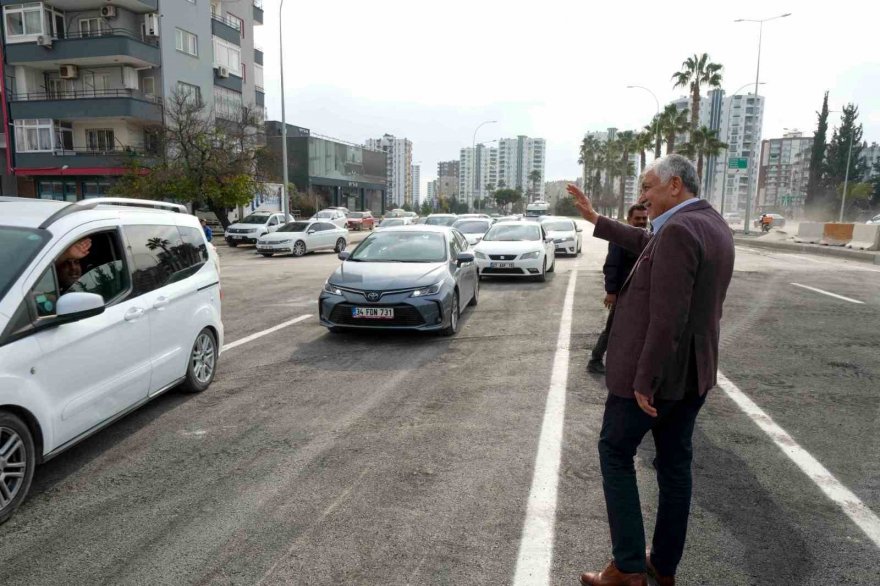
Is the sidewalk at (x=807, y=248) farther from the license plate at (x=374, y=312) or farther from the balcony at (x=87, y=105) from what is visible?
the balcony at (x=87, y=105)

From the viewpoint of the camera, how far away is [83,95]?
35531 millimetres

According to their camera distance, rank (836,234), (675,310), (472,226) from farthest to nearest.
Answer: (836,234)
(472,226)
(675,310)

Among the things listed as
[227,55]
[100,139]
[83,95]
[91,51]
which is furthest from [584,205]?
[227,55]

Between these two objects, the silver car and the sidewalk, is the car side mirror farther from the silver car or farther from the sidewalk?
the sidewalk

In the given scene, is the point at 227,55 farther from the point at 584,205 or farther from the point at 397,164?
the point at 397,164

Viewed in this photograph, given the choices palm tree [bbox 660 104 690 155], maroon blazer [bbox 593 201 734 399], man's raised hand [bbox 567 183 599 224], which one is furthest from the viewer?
palm tree [bbox 660 104 690 155]

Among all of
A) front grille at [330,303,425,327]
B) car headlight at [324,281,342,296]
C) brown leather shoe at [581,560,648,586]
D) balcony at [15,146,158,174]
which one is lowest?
brown leather shoe at [581,560,648,586]

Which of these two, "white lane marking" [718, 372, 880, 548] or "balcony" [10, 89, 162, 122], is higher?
"balcony" [10, 89, 162, 122]

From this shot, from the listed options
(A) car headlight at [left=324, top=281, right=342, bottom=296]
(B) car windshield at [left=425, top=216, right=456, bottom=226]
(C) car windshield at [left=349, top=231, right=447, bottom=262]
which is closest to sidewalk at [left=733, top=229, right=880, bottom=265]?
(B) car windshield at [left=425, top=216, right=456, bottom=226]

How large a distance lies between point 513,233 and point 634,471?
1340 cm

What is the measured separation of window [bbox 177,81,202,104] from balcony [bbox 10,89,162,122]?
1.71 meters

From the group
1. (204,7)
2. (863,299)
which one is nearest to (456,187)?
(204,7)

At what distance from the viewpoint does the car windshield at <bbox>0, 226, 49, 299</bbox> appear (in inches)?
144

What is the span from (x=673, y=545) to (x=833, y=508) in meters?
1.48
